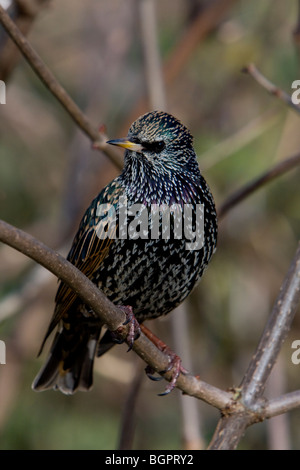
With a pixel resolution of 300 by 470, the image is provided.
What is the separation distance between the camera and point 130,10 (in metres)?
7.93

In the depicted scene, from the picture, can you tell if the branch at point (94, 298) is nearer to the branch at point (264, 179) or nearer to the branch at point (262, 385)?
the branch at point (262, 385)

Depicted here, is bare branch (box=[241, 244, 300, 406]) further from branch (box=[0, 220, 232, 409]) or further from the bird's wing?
the bird's wing

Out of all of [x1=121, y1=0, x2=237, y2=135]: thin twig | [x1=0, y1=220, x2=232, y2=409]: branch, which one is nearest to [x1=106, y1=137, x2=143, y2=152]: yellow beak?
[x1=0, y1=220, x2=232, y2=409]: branch

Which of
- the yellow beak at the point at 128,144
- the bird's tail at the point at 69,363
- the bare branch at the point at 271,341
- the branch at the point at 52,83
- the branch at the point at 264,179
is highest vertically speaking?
the branch at the point at 264,179

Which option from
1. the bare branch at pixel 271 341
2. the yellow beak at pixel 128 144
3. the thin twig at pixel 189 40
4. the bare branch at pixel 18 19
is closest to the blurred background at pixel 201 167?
the thin twig at pixel 189 40

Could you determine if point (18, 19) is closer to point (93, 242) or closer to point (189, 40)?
point (93, 242)

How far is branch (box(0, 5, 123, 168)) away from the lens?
3.90 metres

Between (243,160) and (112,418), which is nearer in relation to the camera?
(243,160)

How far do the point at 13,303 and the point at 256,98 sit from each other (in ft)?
10.8

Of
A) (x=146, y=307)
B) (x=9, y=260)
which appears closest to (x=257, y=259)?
(x=9, y=260)

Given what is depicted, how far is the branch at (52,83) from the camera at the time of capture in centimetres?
A: 390

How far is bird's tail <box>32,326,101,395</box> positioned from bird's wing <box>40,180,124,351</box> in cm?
50

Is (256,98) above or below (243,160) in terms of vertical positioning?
above

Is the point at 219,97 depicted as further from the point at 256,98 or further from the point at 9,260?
the point at 9,260
